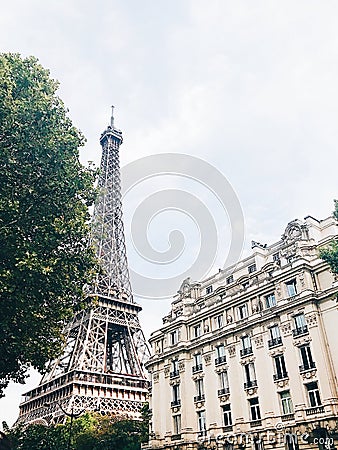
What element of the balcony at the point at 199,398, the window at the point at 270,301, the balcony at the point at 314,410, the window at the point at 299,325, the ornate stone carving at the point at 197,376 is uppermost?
the window at the point at 270,301

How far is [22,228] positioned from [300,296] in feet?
67.1

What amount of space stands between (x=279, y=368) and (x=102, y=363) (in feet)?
110

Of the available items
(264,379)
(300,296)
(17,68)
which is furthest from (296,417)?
(17,68)

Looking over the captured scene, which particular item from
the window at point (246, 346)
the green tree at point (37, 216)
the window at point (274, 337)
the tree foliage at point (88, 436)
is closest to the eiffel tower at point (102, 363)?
the tree foliage at point (88, 436)

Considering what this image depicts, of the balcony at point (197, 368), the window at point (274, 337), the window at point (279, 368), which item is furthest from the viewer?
the balcony at point (197, 368)

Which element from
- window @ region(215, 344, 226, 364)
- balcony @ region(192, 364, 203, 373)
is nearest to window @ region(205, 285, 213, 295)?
window @ region(215, 344, 226, 364)

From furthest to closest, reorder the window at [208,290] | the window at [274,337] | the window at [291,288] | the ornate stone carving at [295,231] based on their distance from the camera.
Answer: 1. the window at [208,290]
2. the ornate stone carving at [295,231]
3. the window at [291,288]
4. the window at [274,337]

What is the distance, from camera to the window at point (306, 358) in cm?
2714

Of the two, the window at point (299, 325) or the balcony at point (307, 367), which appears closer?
the balcony at point (307, 367)

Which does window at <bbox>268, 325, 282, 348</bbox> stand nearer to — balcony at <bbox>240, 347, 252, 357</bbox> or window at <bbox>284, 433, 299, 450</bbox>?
balcony at <bbox>240, 347, 252, 357</bbox>

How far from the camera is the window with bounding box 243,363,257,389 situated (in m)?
30.4

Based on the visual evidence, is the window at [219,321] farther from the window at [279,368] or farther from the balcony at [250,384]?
the window at [279,368]

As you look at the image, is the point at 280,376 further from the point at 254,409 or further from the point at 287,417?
the point at 254,409

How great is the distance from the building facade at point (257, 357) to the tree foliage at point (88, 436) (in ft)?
15.8
